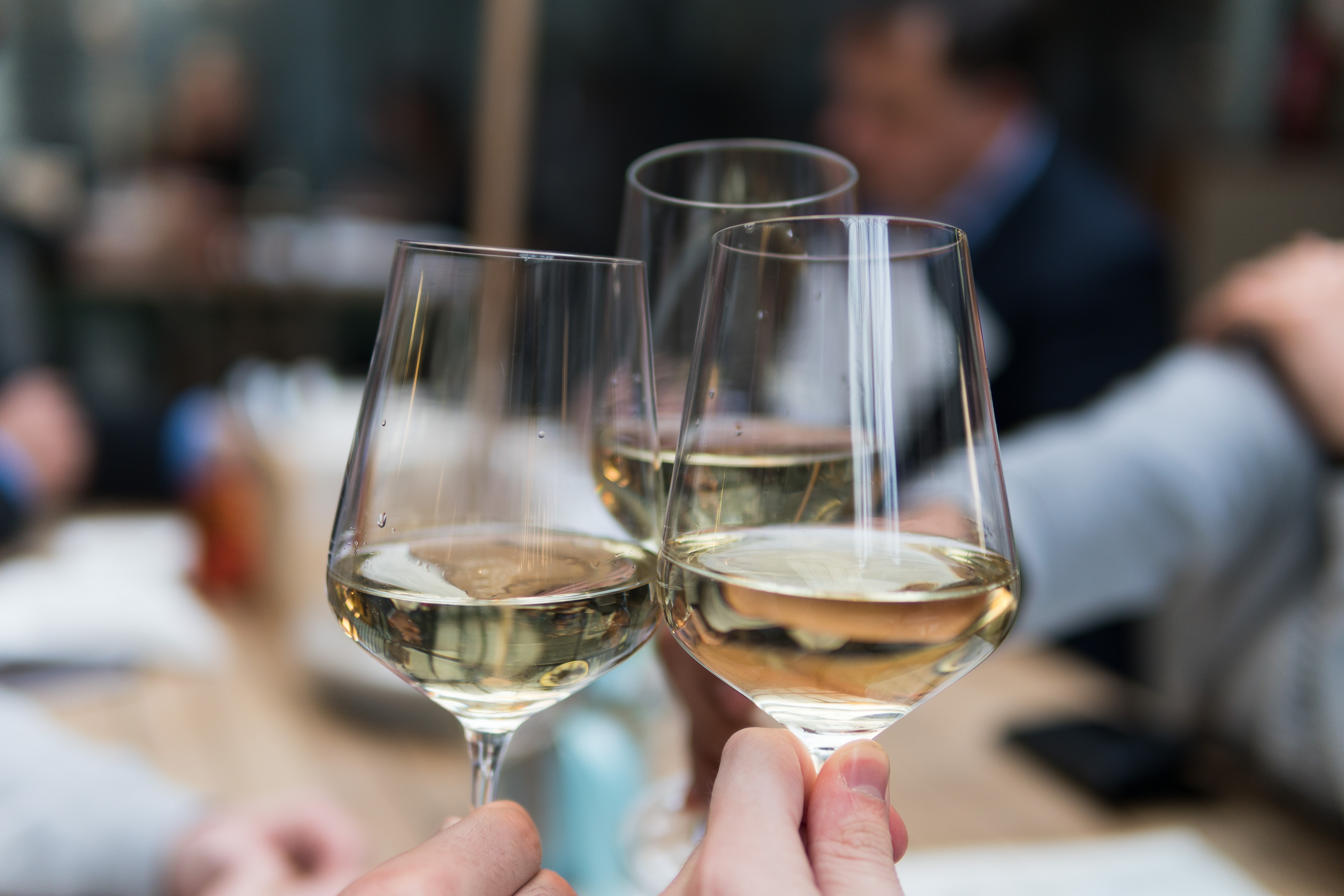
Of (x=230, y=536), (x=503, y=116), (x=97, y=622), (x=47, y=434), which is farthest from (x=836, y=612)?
(x=47, y=434)

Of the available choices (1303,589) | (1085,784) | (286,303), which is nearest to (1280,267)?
(1303,589)

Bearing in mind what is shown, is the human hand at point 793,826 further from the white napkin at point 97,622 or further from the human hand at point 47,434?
the human hand at point 47,434

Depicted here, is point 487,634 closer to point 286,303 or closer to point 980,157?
point 980,157

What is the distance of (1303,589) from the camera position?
103 centimetres

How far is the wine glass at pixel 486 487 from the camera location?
→ 0.38 metres

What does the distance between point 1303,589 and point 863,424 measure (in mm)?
888

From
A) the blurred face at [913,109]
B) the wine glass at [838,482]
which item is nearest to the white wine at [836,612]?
the wine glass at [838,482]

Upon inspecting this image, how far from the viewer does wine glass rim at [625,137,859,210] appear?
1.59 feet

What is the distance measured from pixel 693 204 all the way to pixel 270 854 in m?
0.55

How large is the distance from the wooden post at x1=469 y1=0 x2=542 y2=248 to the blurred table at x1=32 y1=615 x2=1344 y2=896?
1.64 feet

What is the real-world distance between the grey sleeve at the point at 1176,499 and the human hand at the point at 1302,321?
36 mm

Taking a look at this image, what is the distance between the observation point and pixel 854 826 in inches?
12.7

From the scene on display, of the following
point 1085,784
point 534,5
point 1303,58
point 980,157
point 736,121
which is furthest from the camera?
point 736,121

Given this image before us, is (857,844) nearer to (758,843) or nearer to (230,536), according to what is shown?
(758,843)
